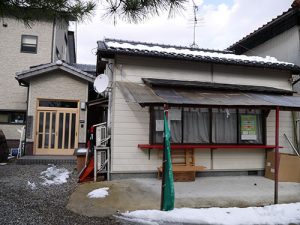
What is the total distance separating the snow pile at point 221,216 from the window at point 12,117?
13208 millimetres

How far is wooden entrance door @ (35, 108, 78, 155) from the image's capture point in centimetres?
1466

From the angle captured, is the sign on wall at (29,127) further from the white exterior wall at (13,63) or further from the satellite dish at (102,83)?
the satellite dish at (102,83)

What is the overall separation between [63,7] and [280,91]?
7875mm

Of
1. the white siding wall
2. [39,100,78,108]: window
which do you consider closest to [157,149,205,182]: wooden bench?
the white siding wall

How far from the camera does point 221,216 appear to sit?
229 inches

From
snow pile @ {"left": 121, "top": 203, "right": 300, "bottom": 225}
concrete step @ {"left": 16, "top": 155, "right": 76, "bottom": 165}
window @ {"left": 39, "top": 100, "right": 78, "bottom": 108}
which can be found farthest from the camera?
window @ {"left": 39, "top": 100, "right": 78, "bottom": 108}

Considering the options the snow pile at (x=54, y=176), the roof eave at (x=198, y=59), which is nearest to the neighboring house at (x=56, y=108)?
the snow pile at (x=54, y=176)

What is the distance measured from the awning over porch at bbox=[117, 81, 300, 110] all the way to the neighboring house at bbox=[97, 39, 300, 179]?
0.10 feet

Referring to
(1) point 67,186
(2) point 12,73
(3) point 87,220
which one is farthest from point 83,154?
(2) point 12,73

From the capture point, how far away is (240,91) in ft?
31.1

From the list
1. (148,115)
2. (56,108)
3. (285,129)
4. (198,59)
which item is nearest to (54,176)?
(148,115)

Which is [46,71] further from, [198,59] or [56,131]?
[198,59]

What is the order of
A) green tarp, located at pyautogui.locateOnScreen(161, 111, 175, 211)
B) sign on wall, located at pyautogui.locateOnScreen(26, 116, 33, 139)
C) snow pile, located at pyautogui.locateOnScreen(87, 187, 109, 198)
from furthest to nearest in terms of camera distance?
sign on wall, located at pyautogui.locateOnScreen(26, 116, 33, 139)
snow pile, located at pyautogui.locateOnScreen(87, 187, 109, 198)
green tarp, located at pyautogui.locateOnScreen(161, 111, 175, 211)

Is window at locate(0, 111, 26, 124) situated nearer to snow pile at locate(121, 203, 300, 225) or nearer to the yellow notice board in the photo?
the yellow notice board
